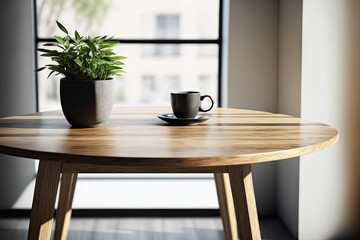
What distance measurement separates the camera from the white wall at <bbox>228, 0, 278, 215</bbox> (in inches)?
88.4

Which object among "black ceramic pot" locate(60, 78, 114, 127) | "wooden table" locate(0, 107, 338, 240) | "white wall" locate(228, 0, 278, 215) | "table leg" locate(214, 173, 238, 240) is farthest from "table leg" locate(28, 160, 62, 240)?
"white wall" locate(228, 0, 278, 215)

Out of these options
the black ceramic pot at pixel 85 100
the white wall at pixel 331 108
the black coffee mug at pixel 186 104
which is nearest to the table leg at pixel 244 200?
the black coffee mug at pixel 186 104

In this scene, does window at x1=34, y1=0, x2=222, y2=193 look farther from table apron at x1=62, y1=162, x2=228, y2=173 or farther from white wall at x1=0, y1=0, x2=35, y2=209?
table apron at x1=62, y1=162, x2=228, y2=173

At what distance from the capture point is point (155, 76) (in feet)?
8.20

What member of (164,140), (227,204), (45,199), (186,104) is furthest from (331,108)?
(45,199)

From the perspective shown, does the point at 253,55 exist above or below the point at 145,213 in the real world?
above

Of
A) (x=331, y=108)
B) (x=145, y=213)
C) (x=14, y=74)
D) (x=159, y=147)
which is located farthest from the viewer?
(x=145, y=213)

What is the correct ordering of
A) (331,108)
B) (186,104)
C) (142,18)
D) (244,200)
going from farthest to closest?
(142,18)
(331,108)
(186,104)
(244,200)

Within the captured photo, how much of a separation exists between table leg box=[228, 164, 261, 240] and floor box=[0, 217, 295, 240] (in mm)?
982

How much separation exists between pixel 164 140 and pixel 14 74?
144cm

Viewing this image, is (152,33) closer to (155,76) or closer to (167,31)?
(167,31)

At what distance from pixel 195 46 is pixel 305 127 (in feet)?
4.27

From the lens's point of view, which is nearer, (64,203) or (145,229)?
(64,203)

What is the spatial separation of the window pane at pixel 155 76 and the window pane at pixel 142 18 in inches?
2.9
